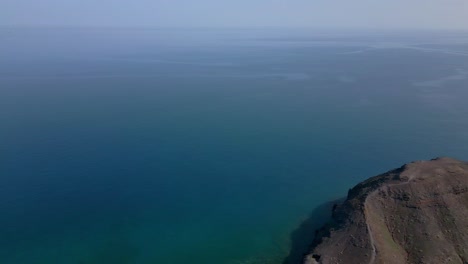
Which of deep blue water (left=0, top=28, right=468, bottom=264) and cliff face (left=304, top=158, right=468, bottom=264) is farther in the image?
deep blue water (left=0, top=28, right=468, bottom=264)

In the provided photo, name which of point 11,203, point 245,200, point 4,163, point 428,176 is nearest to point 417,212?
point 428,176

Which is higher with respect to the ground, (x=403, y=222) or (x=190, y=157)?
(x=190, y=157)

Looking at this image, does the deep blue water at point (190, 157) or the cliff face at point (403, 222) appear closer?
the cliff face at point (403, 222)

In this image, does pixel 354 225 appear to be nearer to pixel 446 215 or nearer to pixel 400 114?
pixel 446 215

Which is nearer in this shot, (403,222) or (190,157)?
(403,222)
